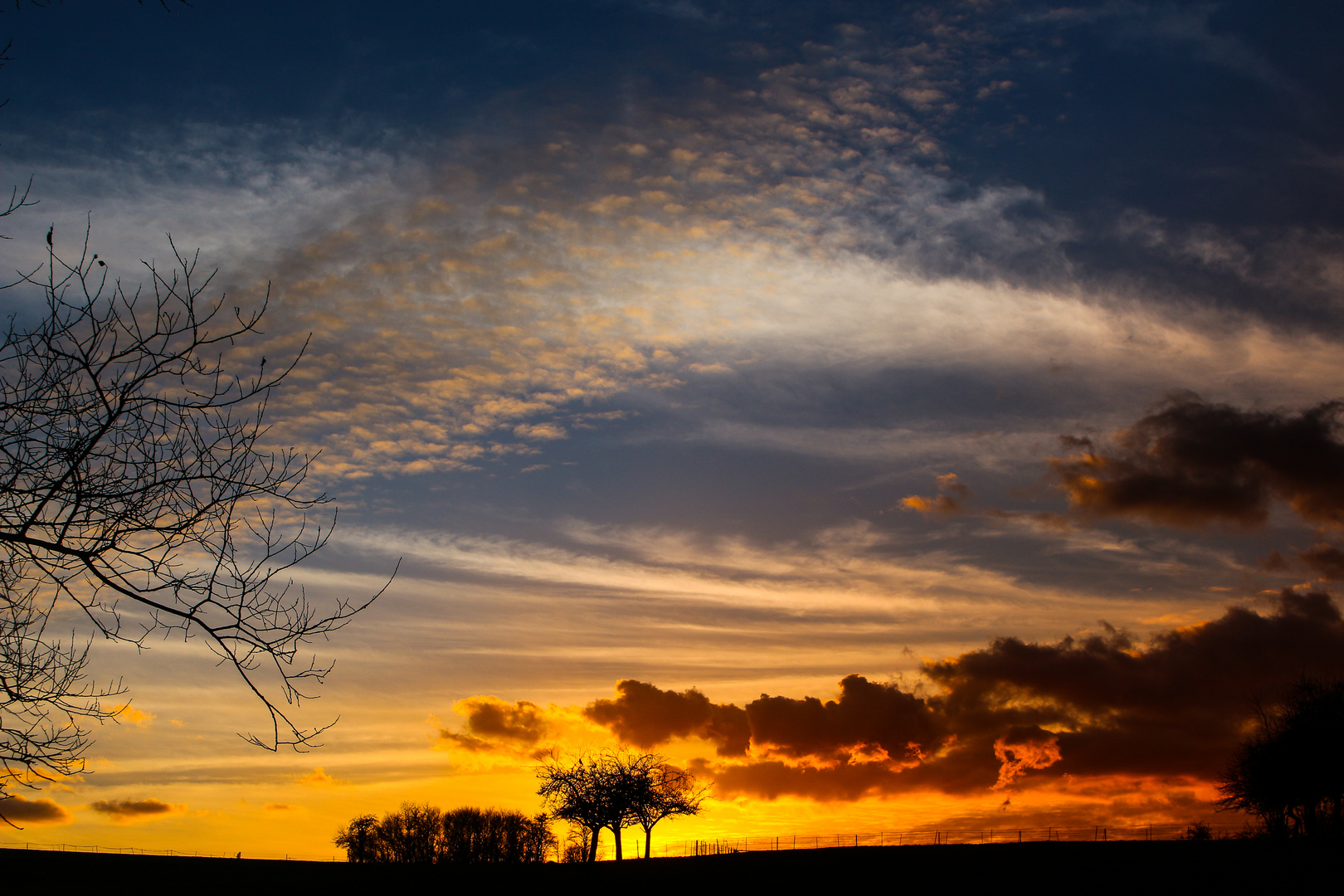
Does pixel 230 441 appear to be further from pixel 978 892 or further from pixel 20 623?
pixel 978 892

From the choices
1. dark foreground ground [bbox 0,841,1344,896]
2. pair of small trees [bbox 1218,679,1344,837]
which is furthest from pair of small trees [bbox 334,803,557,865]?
pair of small trees [bbox 1218,679,1344,837]

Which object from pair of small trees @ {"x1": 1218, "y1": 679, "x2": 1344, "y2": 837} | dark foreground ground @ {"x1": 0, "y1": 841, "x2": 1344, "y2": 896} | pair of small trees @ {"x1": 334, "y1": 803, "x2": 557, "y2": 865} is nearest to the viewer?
dark foreground ground @ {"x1": 0, "y1": 841, "x2": 1344, "y2": 896}

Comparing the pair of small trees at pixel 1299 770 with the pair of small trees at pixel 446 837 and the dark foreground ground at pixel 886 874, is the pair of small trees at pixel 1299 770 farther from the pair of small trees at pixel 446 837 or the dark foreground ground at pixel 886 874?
the pair of small trees at pixel 446 837

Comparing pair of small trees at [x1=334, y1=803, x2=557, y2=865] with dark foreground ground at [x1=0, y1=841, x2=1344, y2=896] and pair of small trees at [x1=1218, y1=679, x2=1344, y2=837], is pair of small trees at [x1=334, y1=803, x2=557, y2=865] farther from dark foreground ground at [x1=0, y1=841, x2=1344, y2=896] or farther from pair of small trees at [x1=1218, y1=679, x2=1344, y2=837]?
pair of small trees at [x1=1218, y1=679, x2=1344, y2=837]

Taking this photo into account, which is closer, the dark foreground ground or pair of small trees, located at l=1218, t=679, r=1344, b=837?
the dark foreground ground

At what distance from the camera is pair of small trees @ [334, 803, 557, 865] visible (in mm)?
89875

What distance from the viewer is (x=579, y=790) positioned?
2854 inches

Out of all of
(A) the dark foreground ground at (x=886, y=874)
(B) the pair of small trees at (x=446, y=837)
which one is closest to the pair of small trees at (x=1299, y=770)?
(A) the dark foreground ground at (x=886, y=874)

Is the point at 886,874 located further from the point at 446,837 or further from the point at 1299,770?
the point at 446,837

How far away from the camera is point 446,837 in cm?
9625

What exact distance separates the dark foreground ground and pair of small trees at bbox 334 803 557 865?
22.6 metres

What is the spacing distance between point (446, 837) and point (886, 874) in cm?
6451

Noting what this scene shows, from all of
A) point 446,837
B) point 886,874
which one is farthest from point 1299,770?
point 446,837

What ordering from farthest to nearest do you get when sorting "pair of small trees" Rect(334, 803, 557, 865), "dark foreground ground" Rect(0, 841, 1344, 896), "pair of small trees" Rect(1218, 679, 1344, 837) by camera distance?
"pair of small trees" Rect(334, 803, 557, 865) → "pair of small trees" Rect(1218, 679, 1344, 837) → "dark foreground ground" Rect(0, 841, 1344, 896)
